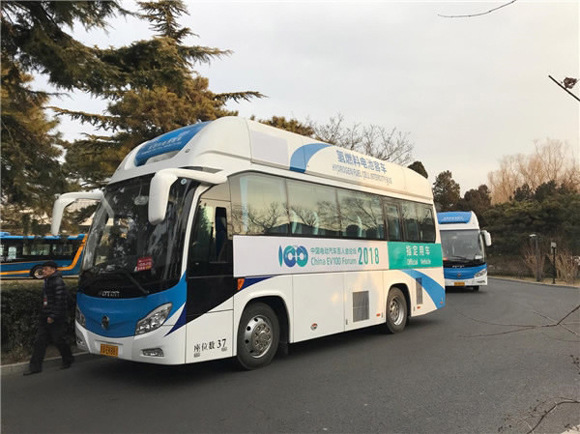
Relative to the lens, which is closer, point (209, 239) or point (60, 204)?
point (209, 239)

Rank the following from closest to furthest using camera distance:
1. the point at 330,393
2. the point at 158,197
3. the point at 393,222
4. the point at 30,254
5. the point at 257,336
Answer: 1. the point at 158,197
2. the point at 330,393
3. the point at 257,336
4. the point at 393,222
5. the point at 30,254

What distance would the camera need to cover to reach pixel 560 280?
2955cm

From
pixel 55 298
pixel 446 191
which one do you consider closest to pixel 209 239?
pixel 55 298

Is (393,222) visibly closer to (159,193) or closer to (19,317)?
(159,193)

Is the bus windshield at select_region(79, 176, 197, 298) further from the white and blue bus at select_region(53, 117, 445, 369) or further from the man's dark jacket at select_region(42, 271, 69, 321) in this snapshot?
the man's dark jacket at select_region(42, 271, 69, 321)

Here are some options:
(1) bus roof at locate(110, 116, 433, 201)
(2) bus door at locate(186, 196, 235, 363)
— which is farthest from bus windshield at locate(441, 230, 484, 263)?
(2) bus door at locate(186, 196, 235, 363)

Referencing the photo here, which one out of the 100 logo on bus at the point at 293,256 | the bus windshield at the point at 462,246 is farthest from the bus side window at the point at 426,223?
the bus windshield at the point at 462,246

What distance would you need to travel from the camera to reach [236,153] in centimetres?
662

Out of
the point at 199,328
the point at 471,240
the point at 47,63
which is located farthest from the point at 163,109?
the point at 471,240

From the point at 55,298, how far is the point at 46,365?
116cm

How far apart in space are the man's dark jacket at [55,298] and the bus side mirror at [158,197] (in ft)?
8.97

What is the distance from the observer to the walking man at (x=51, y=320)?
6547 mm

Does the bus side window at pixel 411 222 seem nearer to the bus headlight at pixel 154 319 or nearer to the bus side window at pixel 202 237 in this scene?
the bus side window at pixel 202 237

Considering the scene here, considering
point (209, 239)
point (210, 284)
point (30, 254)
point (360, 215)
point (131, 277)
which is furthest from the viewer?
point (30, 254)
